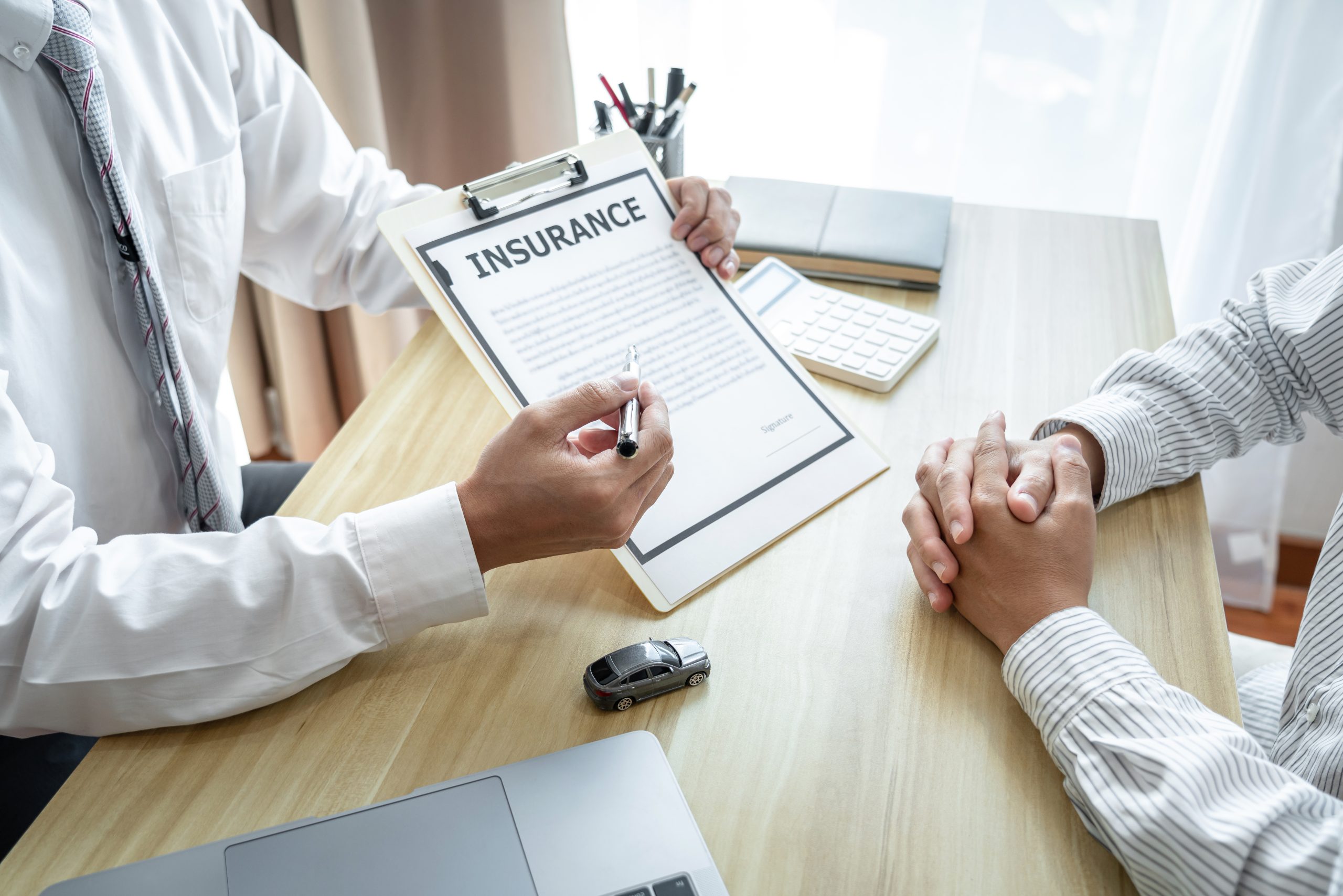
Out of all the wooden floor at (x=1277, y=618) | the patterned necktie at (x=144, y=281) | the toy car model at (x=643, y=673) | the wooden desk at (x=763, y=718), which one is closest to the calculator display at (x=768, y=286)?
the wooden desk at (x=763, y=718)

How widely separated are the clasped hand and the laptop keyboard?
302mm

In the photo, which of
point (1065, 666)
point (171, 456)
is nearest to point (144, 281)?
point (171, 456)

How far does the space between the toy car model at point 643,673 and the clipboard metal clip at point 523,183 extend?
448mm

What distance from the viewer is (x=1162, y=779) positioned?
58cm

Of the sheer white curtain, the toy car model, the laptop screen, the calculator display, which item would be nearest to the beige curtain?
the sheer white curtain

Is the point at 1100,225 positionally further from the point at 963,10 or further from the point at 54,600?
the point at 54,600

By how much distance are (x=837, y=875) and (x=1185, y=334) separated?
678 mm

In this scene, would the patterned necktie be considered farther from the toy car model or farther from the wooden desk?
the toy car model

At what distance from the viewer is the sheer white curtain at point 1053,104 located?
150 cm

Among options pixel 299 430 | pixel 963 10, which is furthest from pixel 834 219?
pixel 299 430

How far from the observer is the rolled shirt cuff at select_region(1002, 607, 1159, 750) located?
633 mm

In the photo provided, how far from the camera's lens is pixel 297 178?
109cm

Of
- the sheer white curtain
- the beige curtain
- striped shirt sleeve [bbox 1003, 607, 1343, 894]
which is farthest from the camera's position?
the beige curtain
